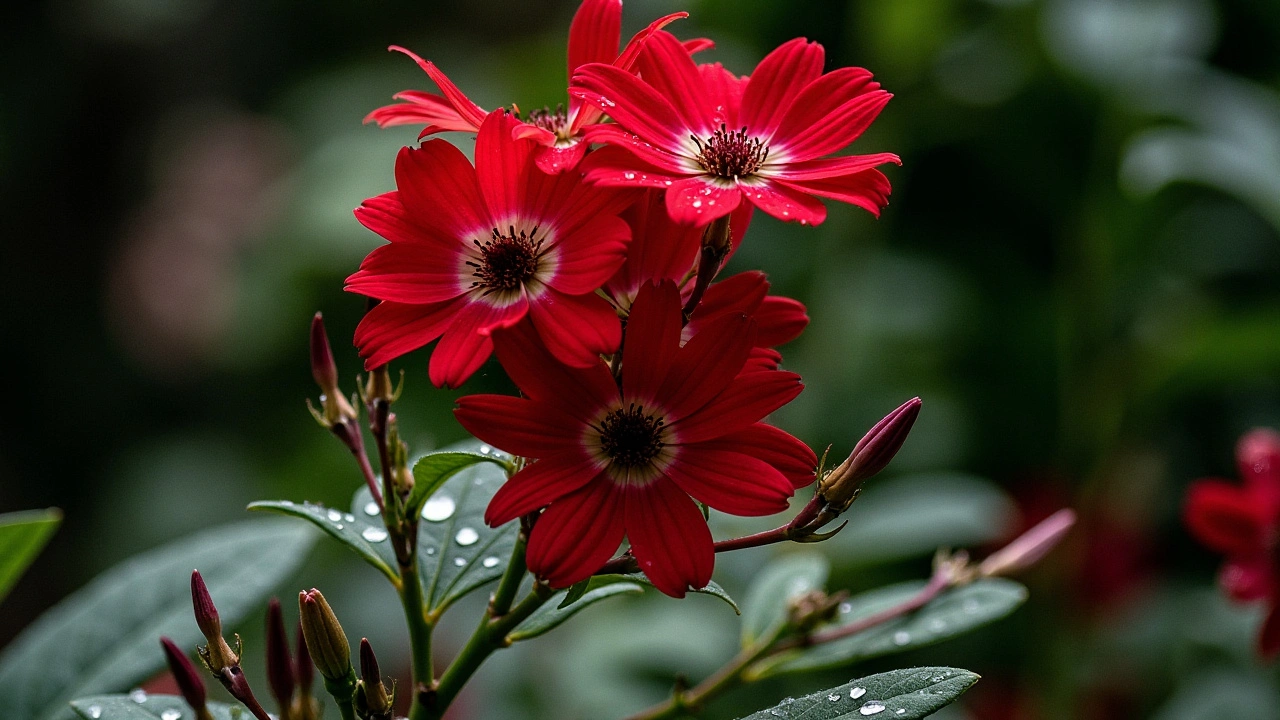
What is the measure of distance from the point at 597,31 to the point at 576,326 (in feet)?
0.72

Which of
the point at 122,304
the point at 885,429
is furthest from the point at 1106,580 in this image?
the point at 122,304

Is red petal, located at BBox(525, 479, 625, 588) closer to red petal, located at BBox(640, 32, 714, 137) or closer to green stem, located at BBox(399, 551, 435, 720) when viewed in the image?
green stem, located at BBox(399, 551, 435, 720)

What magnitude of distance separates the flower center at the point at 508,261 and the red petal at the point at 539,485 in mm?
94

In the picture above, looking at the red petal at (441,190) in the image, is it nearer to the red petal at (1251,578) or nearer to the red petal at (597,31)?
the red petal at (597,31)

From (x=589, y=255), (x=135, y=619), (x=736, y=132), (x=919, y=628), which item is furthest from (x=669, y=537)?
(x=135, y=619)

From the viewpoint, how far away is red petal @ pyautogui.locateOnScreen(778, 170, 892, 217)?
0.55 metres

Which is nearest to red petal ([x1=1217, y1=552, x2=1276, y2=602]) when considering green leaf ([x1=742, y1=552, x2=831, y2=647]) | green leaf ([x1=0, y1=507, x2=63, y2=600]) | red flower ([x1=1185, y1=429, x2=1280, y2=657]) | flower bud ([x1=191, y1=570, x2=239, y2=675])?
red flower ([x1=1185, y1=429, x2=1280, y2=657])

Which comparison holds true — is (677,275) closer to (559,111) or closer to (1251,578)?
(559,111)

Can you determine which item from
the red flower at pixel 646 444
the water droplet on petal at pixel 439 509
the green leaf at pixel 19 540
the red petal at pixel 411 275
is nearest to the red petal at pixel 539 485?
the red flower at pixel 646 444

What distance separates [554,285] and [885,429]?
7.5 inches

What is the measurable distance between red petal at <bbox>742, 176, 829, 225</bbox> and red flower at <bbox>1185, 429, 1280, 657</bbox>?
1.78 feet

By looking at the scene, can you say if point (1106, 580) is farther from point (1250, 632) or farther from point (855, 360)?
point (855, 360)

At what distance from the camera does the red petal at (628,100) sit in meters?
0.54

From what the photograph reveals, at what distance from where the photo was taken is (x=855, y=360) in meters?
1.80
